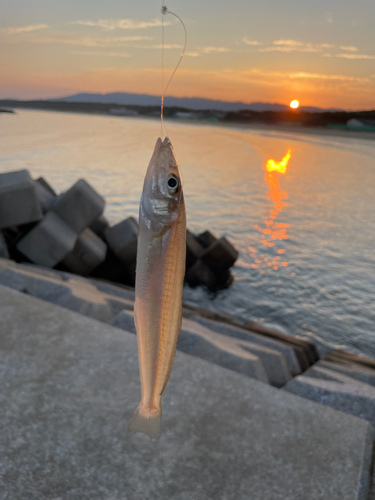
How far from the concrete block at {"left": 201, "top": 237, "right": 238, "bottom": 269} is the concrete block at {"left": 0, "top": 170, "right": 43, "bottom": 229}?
4233 millimetres

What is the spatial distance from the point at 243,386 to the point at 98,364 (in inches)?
43.1

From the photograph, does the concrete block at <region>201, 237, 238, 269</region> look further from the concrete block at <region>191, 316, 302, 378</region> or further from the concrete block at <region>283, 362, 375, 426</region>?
the concrete block at <region>283, 362, 375, 426</region>

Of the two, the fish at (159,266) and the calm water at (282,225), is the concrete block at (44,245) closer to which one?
the calm water at (282,225)

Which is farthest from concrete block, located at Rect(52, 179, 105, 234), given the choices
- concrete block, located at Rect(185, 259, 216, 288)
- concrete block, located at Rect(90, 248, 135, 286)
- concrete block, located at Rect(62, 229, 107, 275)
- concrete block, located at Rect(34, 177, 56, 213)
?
concrete block, located at Rect(185, 259, 216, 288)

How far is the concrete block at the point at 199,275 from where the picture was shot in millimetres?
9461

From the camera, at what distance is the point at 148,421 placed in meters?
1.75

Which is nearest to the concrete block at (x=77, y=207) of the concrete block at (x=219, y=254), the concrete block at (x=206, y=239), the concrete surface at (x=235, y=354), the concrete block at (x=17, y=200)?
the concrete block at (x=17, y=200)

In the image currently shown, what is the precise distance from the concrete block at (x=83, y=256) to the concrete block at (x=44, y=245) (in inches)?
18.7

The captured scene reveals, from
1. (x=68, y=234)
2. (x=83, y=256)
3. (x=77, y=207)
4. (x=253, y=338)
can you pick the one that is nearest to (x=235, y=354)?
(x=253, y=338)

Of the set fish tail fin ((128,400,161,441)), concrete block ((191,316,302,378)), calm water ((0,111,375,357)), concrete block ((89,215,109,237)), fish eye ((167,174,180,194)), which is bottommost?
calm water ((0,111,375,357))

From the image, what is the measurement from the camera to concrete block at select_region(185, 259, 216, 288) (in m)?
9.46

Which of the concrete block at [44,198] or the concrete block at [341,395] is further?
the concrete block at [44,198]

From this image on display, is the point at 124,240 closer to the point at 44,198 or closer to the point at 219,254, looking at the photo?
the point at 44,198

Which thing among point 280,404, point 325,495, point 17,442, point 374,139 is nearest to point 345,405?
point 280,404
